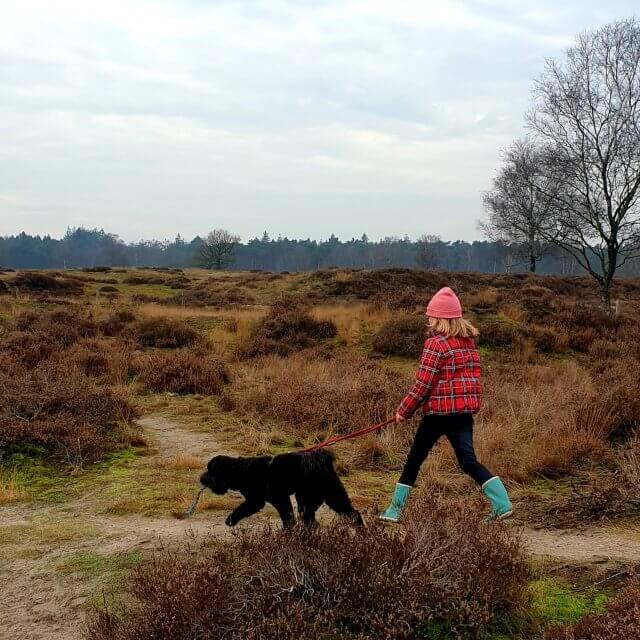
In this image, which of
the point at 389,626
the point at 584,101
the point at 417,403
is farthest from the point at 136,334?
the point at 584,101

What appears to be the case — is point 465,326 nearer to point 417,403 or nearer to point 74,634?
point 417,403

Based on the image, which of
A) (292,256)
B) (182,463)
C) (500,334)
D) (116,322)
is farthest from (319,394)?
(292,256)

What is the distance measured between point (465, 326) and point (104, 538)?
130 inches

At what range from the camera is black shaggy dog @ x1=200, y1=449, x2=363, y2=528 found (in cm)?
381

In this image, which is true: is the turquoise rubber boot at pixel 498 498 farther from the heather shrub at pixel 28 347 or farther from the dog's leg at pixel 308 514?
the heather shrub at pixel 28 347

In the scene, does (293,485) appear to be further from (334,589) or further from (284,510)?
(334,589)

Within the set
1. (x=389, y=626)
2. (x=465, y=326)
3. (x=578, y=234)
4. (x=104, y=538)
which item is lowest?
(x=104, y=538)

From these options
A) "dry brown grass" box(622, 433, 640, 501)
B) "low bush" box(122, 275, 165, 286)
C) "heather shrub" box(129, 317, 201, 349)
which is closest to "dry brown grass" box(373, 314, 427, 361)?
"heather shrub" box(129, 317, 201, 349)

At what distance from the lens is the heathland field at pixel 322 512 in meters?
2.97

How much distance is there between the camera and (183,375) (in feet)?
34.1

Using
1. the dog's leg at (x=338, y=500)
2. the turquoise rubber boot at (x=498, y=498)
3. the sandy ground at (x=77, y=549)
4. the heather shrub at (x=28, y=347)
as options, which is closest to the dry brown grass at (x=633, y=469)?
the sandy ground at (x=77, y=549)

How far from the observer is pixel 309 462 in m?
3.79

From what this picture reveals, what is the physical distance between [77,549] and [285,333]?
34.4 feet

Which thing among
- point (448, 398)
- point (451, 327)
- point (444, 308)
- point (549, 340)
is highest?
point (444, 308)
